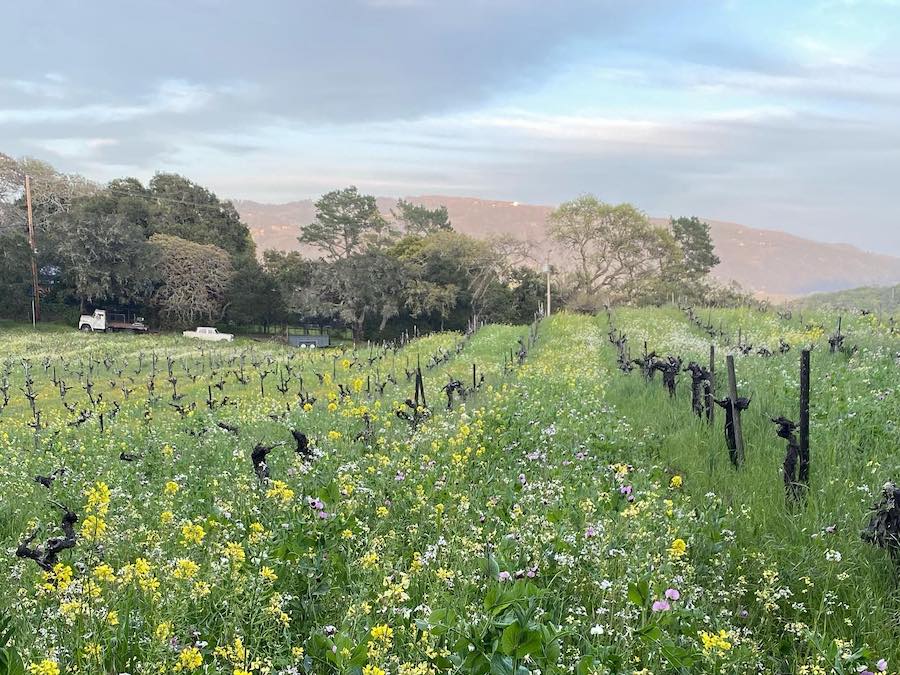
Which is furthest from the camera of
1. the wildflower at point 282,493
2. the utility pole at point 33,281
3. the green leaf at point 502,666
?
the utility pole at point 33,281

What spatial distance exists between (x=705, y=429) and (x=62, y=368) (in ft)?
95.8

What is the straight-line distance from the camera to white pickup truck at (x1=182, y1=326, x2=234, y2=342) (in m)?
47.0

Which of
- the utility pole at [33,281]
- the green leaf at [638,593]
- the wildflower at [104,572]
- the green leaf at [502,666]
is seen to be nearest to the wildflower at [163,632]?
the wildflower at [104,572]

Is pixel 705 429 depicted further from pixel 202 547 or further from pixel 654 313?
pixel 654 313

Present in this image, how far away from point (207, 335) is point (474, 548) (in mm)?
48129

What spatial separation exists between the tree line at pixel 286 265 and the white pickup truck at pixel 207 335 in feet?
6.72

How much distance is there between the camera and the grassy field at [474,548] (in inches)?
111

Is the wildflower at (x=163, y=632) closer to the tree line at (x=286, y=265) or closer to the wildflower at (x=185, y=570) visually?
the wildflower at (x=185, y=570)

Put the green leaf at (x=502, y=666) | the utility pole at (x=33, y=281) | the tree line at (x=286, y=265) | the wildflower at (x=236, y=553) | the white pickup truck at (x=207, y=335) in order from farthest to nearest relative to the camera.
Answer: the tree line at (x=286, y=265) → the utility pole at (x=33, y=281) → the white pickup truck at (x=207, y=335) → the wildflower at (x=236, y=553) → the green leaf at (x=502, y=666)

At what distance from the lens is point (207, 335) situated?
4819 cm

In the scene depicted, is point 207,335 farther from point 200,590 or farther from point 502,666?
point 502,666

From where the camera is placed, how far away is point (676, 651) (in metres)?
2.74

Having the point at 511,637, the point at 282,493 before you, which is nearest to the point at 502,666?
the point at 511,637

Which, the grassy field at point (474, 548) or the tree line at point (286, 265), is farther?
the tree line at point (286, 265)
